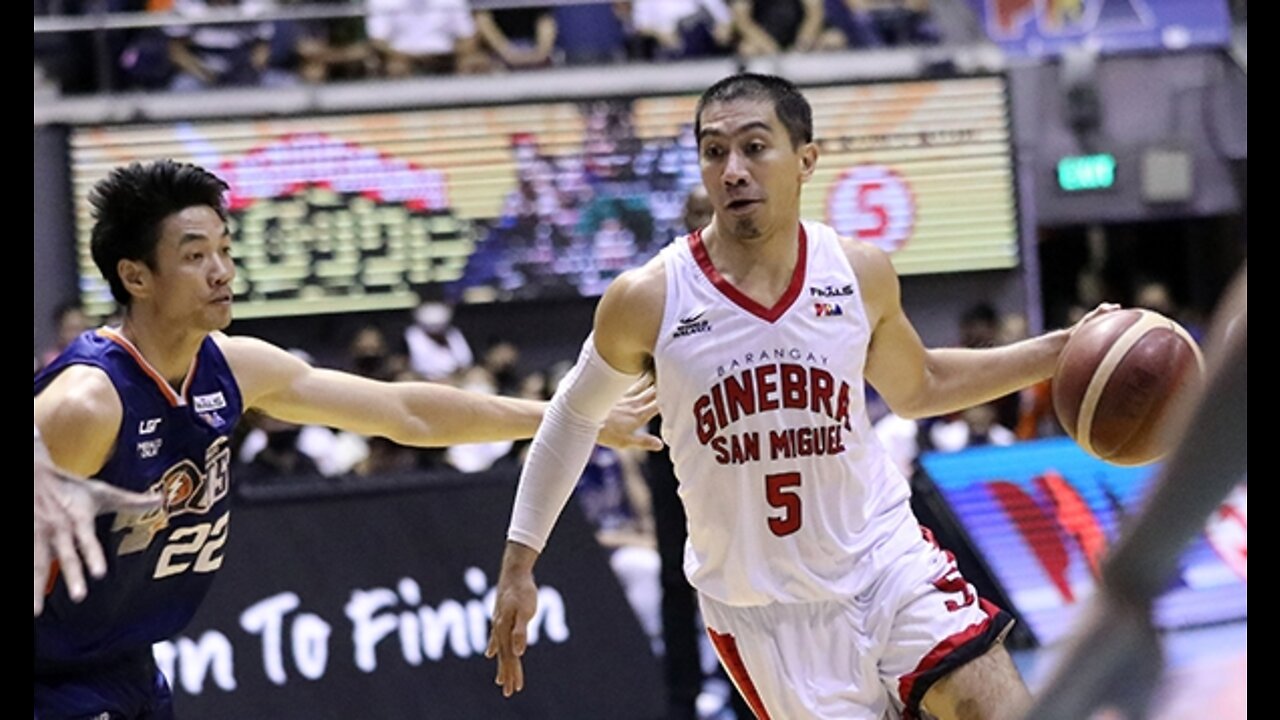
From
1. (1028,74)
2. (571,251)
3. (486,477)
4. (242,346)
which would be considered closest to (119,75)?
(571,251)

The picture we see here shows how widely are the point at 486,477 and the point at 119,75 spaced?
5.94 metres

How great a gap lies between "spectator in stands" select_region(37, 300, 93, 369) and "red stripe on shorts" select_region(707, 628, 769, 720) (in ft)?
22.4

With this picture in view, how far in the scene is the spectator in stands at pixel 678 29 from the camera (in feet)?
46.1

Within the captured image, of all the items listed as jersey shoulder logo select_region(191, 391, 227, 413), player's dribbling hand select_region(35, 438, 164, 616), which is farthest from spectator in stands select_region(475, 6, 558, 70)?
player's dribbling hand select_region(35, 438, 164, 616)

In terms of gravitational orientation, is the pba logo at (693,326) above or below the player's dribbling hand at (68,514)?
above

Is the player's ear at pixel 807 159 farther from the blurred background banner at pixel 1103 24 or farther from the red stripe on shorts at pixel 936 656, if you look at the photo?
the blurred background banner at pixel 1103 24

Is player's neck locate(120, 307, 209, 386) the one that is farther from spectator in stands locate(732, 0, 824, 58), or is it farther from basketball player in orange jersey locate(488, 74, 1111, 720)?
spectator in stands locate(732, 0, 824, 58)

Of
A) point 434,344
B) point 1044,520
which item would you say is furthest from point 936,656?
point 434,344

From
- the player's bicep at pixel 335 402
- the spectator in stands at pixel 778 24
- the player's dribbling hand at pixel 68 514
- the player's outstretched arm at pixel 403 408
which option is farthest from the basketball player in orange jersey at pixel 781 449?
the spectator in stands at pixel 778 24

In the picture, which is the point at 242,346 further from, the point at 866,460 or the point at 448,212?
the point at 448,212

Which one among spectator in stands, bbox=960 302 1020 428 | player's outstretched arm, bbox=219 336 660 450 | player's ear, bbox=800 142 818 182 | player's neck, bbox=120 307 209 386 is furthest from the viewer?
spectator in stands, bbox=960 302 1020 428

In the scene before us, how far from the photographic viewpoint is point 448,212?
1341 cm

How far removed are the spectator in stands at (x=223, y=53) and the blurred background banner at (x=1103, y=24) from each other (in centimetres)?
548

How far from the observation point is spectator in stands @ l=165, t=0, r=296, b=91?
44.3ft
